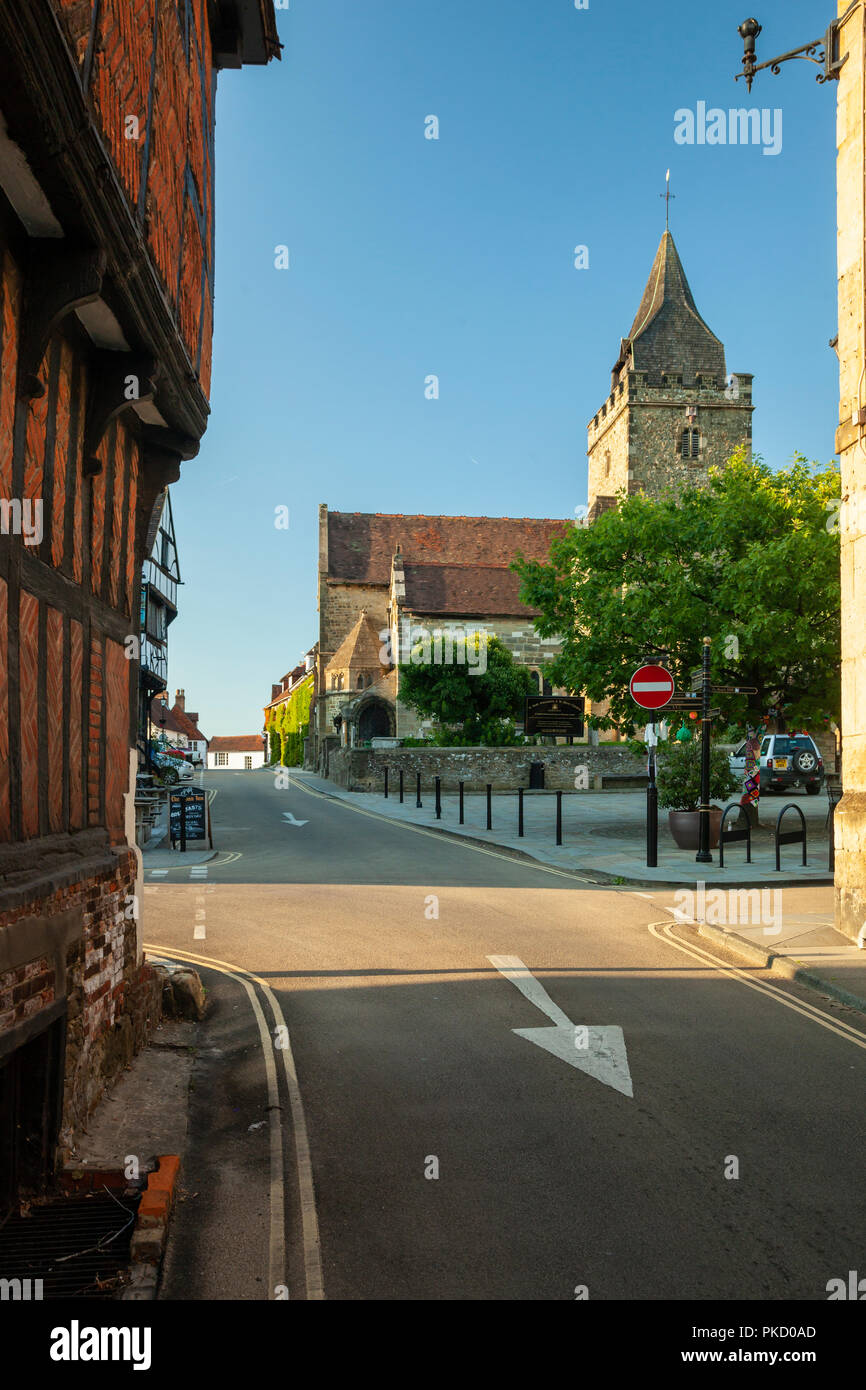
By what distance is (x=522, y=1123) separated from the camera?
496cm

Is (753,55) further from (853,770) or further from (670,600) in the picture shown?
(670,600)

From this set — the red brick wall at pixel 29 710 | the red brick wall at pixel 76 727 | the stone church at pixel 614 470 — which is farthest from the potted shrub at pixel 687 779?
the stone church at pixel 614 470

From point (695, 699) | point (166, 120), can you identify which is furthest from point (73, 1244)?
point (695, 699)

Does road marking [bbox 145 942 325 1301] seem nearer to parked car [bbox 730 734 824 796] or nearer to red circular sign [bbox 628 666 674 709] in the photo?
red circular sign [bbox 628 666 674 709]

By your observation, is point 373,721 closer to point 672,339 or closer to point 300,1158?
point 672,339

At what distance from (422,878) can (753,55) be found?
1096cm

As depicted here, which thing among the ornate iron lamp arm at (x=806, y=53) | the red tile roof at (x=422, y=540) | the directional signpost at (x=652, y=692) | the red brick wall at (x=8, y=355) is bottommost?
the directional signpost at (x=652, y=692)

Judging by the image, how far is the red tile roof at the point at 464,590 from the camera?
181 ft

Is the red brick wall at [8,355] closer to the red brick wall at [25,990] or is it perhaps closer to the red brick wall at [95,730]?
the red brick wall at [95,730]

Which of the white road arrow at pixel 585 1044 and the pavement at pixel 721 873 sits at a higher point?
the white road arrow at pixel 585 1044

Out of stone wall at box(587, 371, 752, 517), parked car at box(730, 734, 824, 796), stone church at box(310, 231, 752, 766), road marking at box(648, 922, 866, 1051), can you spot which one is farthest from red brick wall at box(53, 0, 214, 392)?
stone wall at box(587, 371, 752, 517)

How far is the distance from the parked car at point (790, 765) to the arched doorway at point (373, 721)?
85.0ft

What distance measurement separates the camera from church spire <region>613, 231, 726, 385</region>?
2218 inches

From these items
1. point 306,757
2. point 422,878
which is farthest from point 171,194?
point 306,757
